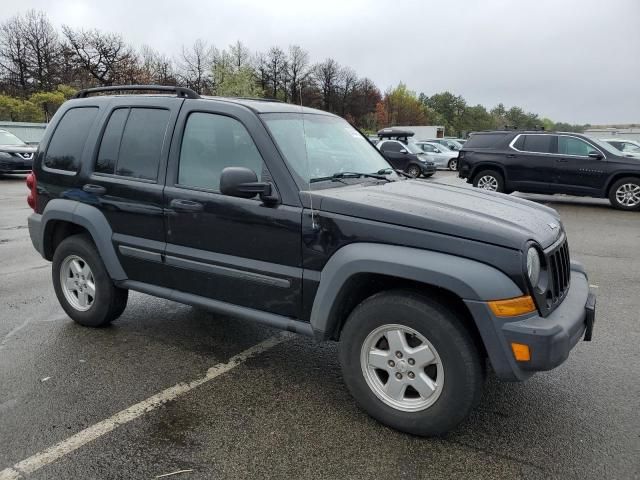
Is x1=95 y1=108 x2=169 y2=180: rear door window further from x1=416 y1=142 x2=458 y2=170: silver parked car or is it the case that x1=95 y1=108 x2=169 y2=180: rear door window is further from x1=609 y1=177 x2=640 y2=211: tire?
x1=416 y1=142 x2=458 y2=170: silver parked car

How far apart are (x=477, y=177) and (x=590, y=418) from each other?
462 inches

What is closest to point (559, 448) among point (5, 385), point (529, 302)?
point (529, 302)

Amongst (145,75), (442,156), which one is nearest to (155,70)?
(145,75)

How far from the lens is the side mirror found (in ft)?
10.5

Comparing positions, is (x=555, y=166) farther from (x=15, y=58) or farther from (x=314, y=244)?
(x=15, y=58)

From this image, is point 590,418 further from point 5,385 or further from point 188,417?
point 5,385

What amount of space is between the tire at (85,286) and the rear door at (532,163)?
1148cm

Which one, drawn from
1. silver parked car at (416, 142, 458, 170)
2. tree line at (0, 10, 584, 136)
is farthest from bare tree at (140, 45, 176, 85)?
silver parked car at (416, 142, 458, 170)

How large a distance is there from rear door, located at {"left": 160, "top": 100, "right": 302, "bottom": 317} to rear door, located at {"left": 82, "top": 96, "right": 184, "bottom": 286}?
0.45 ft

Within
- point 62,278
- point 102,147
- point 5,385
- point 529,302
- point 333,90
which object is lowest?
point 5,385

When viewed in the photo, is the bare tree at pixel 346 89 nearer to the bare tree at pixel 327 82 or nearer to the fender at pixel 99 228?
the bare tree at pixel 327 82

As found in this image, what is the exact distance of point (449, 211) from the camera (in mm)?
3076

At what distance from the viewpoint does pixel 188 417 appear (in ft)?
10.6

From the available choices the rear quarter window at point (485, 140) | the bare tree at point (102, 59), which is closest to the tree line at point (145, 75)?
the bare tree at point (102, 59)
